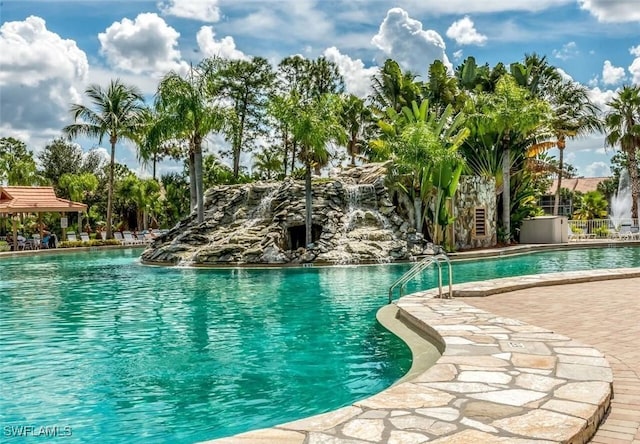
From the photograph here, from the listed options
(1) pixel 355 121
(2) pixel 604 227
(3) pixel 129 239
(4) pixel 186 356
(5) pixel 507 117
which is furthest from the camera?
(1) pixel 355 121

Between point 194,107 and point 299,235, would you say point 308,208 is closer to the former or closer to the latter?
point 299,235

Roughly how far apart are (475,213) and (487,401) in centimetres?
2318

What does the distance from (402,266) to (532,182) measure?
52.0 feet

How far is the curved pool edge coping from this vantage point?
136 inches

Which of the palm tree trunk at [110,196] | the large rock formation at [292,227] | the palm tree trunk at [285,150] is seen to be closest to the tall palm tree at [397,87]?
the palm tree trunk at [285,150]

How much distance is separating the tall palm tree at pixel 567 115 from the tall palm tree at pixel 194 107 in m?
16.9

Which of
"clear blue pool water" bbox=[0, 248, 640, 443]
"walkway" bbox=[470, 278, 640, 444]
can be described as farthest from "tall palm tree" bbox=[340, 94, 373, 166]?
"walkway" bbox=[470, 278, 640, 444]

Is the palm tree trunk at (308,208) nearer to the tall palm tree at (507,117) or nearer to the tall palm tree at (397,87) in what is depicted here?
the tall palm tree at (507,117)

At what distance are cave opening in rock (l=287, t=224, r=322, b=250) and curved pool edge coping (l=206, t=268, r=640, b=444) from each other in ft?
58.7

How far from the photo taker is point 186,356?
724 centimetres

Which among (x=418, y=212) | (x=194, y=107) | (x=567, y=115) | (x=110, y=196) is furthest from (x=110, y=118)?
(x=567, y=115)

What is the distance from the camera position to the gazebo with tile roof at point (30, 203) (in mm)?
30781

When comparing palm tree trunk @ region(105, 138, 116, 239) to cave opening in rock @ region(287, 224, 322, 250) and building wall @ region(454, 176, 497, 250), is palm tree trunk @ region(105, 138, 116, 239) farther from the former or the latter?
building wall @ region(454, 176, 497, 250)

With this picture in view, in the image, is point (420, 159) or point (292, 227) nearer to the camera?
point (420, 159)
